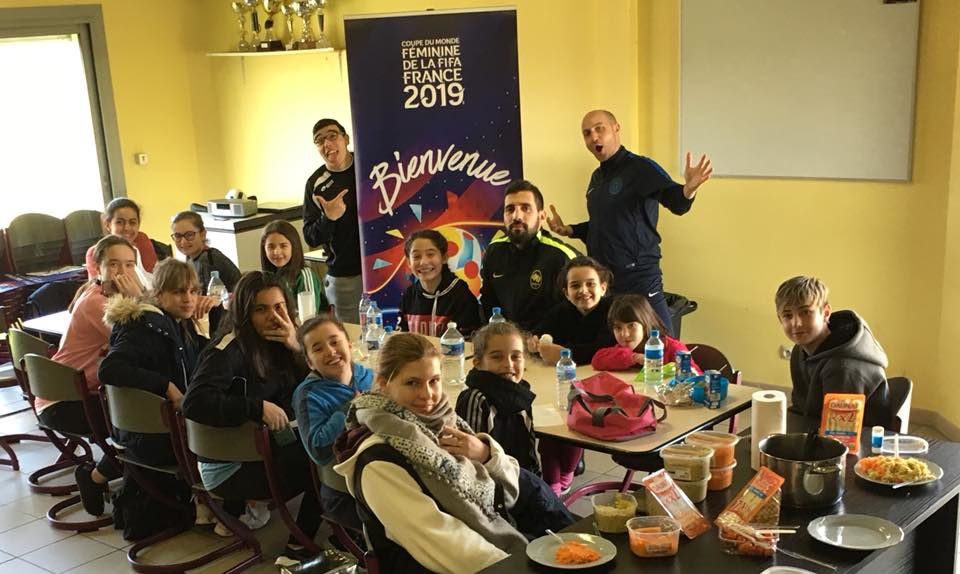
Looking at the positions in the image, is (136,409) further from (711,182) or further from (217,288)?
(711,182)

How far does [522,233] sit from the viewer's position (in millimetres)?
4973

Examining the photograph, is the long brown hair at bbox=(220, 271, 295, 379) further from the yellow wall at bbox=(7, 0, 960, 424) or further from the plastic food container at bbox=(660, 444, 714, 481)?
the yellow wall at bbox=(7, 0, 960, 424)

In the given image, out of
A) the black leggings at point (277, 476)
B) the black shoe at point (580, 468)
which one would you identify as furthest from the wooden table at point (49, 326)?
the black shoe at point (580, 468)

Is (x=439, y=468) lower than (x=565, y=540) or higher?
higher

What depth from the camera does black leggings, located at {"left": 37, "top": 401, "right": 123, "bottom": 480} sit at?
4840 mm

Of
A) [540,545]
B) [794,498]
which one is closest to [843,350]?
[794,498]

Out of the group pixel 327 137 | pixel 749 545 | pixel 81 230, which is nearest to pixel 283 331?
pixel 327 137

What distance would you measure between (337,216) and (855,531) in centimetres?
383

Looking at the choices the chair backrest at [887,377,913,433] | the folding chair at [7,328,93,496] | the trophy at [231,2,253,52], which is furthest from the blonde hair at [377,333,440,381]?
the trophy at [231,2,253,52]

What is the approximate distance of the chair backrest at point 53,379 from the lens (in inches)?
185

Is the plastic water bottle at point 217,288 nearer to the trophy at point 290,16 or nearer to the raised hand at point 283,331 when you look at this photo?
the raised hand at point 283,331

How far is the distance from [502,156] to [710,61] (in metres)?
1.23

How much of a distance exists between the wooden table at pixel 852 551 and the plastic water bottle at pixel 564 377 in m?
0.82

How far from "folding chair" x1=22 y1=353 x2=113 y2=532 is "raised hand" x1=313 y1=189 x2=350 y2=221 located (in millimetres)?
1684
